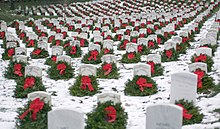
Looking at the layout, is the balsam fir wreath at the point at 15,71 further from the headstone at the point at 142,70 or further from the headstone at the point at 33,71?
the headstone at the point at 142,70

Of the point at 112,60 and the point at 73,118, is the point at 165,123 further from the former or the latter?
the point at 112,60

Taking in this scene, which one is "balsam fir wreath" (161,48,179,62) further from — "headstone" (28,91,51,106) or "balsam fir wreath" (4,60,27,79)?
"headstone" (28,91,51,106)

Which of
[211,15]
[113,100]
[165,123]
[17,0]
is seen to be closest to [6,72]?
[113,100]

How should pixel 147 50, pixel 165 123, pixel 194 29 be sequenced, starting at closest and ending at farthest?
pixel 165 123, pixel 147 50, pixel 194 29

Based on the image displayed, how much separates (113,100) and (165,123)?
1.95 m

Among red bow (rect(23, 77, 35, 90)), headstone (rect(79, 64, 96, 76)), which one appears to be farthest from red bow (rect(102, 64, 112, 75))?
red bow (rect(23, 77, 35, 90))

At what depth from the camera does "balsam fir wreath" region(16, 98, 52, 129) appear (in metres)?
7.63

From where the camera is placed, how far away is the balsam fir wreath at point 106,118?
753 cm

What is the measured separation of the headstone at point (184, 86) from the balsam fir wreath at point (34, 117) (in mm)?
3013

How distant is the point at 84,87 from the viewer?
1034 centimetres

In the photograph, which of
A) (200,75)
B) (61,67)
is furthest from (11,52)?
(200,75)

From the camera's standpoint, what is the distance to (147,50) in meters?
14.8

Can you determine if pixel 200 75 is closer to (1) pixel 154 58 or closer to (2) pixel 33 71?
(1) pixel 154 58

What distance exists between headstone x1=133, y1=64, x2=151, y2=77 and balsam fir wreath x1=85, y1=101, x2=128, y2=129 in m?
2.81
